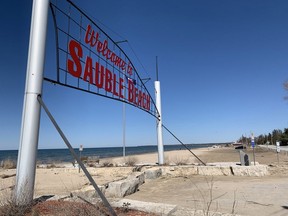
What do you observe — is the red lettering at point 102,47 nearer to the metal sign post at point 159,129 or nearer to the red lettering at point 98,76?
the red lettering at point 98,76

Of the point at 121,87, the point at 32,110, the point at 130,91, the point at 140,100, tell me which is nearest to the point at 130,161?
the point at 140,100

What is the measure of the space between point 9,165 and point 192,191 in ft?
58.2

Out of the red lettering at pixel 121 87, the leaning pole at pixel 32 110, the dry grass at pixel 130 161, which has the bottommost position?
the dry grass at pixel 130 161

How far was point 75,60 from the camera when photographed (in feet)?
26.0

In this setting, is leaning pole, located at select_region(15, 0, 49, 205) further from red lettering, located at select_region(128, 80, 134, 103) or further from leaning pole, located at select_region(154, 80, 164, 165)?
leaning pole, located at select_region(154, 80, 164, 165)

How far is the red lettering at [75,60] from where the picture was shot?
7.66m

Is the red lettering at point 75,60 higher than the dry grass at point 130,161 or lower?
higher

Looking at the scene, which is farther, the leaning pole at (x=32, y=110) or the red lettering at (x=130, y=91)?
the red lettering at (x=130, y=91)

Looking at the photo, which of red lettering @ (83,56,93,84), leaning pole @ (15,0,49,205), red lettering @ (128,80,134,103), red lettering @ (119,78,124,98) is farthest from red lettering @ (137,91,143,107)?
leaning pole @ (15,0,49,205)

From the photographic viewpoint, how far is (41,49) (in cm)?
629

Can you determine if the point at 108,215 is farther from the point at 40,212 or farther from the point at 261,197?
the point at 261,197

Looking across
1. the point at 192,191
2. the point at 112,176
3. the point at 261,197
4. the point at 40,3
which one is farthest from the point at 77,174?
the point at 40,3

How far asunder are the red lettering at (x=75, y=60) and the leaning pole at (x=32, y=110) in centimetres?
132

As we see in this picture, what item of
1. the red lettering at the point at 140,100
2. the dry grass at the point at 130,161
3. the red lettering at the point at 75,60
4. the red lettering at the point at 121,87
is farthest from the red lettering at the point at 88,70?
the dry grass at the point at 130,161
